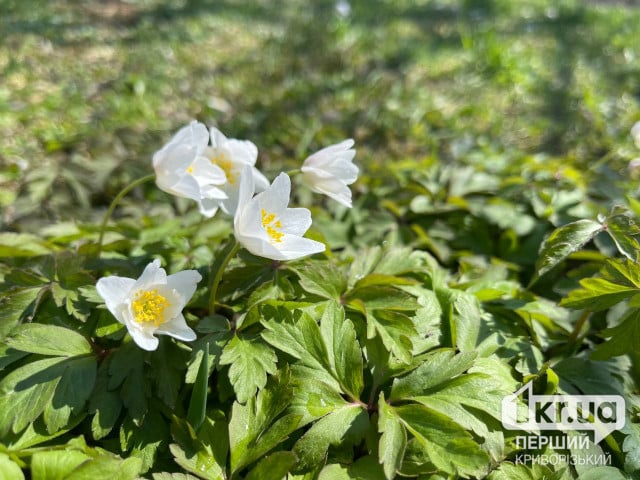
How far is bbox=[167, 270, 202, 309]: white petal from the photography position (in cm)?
191

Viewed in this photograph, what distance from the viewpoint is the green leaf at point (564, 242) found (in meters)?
2.15

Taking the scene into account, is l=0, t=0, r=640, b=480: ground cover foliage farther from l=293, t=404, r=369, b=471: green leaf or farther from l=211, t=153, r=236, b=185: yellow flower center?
l=211, t=153, r=236, b=185: yellow flower center

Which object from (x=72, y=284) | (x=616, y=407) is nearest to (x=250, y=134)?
(x=72, y=284)

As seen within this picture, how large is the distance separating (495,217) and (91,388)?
Answer: 2380 mm

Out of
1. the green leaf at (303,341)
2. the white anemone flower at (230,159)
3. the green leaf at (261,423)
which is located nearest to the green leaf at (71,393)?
the green leaf at (261,423)

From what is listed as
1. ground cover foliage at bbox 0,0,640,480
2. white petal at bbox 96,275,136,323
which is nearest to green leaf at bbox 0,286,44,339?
ground cover foliage at bbox 0,0,640,480

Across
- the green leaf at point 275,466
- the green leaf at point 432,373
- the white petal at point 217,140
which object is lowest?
the green leaf at point 275,466

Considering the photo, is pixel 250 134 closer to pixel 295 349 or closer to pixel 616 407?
pixel 295 349

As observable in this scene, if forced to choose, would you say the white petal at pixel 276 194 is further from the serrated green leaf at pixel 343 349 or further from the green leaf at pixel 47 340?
the green leaf at pixel 47 340

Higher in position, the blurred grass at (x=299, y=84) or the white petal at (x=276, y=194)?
the white petal at (x=276, y=194)

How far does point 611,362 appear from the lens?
2.32 metres

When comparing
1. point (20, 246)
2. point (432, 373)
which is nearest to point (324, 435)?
point (432, 373)

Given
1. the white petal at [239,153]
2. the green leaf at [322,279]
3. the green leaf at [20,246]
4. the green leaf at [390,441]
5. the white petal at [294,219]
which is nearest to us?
the green leaf at [390,441]

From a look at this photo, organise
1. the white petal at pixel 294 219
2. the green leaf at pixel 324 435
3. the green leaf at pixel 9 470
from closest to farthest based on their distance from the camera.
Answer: the green leaf at pixel 9 470, the green leaf at pixel 324 435, the white petal at pixel 294 219
